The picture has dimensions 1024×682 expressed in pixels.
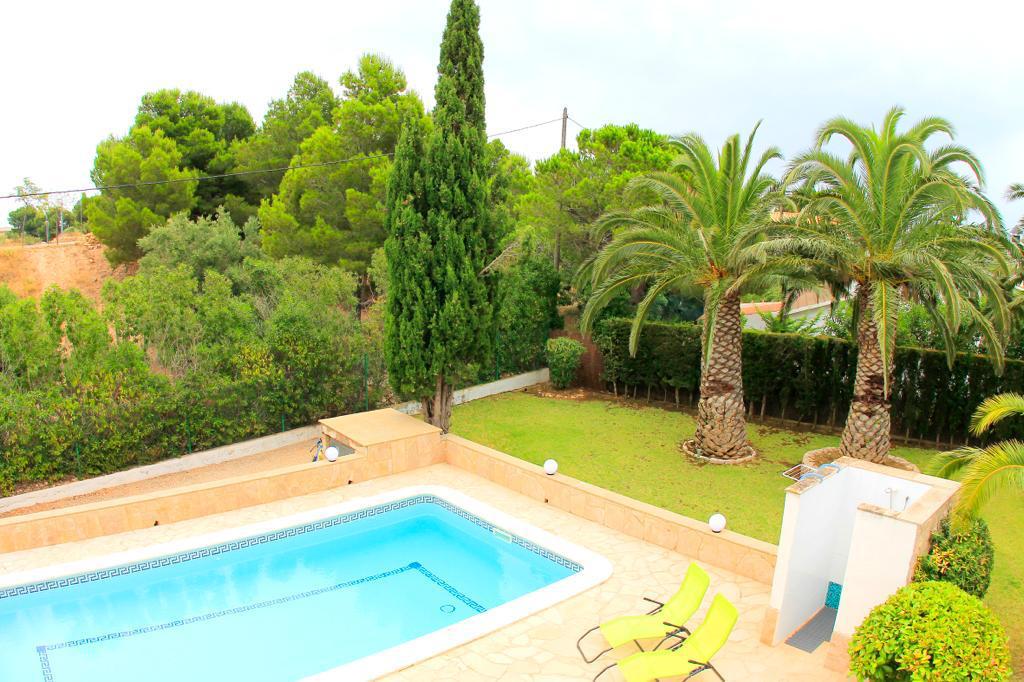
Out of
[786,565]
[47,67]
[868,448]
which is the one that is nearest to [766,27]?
[868,448]

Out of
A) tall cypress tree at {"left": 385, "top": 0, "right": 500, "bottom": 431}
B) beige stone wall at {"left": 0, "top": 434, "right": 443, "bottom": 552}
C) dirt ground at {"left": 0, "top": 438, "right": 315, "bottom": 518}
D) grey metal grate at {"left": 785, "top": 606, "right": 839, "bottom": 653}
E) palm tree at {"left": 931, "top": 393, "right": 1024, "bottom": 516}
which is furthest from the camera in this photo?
tall cypress tree at {"left": 385, "top": 0, "right": 500, "bottom": 431}

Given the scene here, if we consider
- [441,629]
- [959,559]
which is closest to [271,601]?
[441,629]

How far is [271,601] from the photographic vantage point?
9.09 m

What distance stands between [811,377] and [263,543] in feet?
40.4

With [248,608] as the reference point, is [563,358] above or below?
above

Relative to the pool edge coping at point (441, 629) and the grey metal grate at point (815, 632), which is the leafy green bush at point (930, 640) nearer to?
the grey metal grate at point (815, 632)

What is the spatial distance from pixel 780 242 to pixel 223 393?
36.2 feet

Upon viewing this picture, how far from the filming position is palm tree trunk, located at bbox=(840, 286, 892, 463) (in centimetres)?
1252

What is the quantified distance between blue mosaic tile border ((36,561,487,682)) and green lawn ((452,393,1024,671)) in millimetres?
4120

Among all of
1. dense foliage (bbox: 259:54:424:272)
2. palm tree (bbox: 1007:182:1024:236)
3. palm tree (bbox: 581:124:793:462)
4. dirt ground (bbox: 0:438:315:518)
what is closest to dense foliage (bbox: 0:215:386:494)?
dirt ground (bbox: 0:438:315:518)

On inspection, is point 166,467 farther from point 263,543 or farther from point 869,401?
point 869,401

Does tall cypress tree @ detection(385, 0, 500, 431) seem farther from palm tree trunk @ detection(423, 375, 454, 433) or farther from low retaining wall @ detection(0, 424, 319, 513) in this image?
low retaining wall @ detection(0, 424, 319, 513)

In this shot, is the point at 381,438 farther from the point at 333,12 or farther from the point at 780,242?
the point at 333,12

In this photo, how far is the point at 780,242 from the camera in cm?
1159
